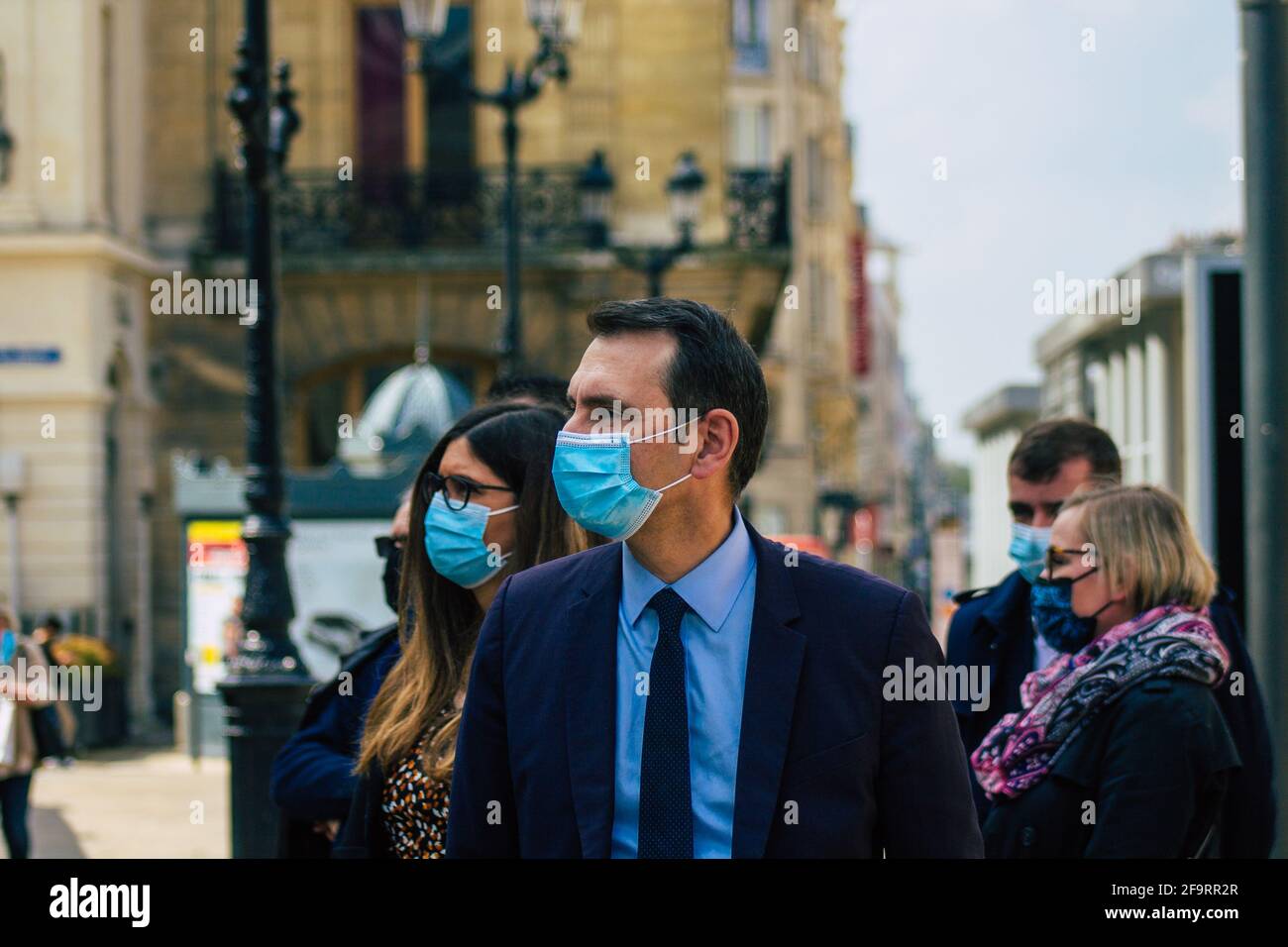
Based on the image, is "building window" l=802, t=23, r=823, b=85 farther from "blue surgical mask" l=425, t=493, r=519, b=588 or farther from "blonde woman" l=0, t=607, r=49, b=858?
"blue surgical mask" l=425, t=493, r=519, b=588

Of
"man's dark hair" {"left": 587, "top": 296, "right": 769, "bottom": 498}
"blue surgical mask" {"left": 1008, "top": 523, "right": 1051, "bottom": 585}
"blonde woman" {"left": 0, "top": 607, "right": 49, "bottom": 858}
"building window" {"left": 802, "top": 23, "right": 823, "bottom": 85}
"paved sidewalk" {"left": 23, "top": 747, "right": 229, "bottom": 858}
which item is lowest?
"paved sidewalk" {"left": 23, "top": 747, "right": 229, "bottom": 858}

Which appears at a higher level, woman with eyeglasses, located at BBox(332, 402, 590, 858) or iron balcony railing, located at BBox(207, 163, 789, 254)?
iron balcony railing, located at BBox(207, 163, 789, 254)

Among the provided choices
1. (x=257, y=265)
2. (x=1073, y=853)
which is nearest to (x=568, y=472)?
(x=1073, y=853)

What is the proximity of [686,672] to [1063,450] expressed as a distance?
2903 millimetres

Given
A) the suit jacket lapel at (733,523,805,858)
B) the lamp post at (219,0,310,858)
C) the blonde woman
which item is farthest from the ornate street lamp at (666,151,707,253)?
the suit jacket lapel at (733,523,805,858)

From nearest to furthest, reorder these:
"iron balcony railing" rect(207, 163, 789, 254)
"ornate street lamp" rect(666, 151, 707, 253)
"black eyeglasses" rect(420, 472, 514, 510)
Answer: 1. "black eyeglasses" rect(420, 472, 514, 510)
2. "ornate street lamp" rect(666, 151, 707, 253)
3. "iron balcony railing" rect(207, 163, 789, 254)

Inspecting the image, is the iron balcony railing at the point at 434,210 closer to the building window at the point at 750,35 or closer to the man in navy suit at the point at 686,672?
the man in navy suit at the point at 686,672

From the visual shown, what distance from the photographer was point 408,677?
374 centimetres

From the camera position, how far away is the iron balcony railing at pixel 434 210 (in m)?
22.0

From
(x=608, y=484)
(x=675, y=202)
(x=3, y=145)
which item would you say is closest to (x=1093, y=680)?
(x=608, y=484)

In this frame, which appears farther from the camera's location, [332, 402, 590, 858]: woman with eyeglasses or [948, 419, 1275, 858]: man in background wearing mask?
[948, 419, 1275, 858]: man in background wearing mask

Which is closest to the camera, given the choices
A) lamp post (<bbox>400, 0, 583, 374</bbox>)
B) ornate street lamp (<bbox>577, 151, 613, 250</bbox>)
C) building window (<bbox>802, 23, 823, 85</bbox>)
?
lamp post (<bbox>400, 0, 583, 374</bbox>)

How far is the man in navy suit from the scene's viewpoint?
8.27ft
